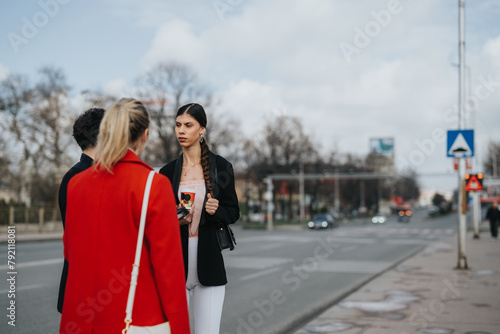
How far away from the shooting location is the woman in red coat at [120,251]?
7.48 ft

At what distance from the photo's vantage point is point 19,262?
14.2m

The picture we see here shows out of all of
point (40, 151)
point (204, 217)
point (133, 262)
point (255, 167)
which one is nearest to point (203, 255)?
point (204, 217)

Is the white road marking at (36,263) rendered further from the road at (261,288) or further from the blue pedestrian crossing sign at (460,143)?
the blue pedestrian crossing sign at (460,143)

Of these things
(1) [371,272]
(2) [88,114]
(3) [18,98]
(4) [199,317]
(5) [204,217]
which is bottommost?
(1) [371,272]

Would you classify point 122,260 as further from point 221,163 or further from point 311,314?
point 311,314

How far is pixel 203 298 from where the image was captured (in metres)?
3.25

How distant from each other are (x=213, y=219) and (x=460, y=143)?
442 inches

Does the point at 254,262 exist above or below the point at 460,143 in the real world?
below

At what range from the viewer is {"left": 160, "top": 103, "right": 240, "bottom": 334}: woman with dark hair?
127 inches

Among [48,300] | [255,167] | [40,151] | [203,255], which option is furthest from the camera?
[255,167]

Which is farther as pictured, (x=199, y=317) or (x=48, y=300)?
(x=48, y=300)

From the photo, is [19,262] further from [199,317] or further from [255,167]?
[255,167]

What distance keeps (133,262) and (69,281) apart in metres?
0.30

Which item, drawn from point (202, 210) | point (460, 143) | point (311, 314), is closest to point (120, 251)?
point (202, 210)
